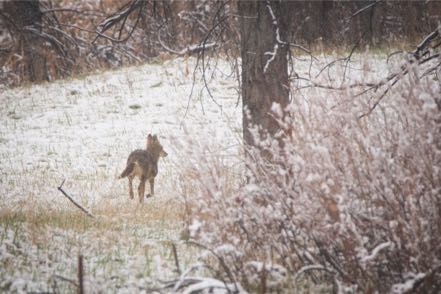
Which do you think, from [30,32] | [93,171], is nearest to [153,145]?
[93,171]

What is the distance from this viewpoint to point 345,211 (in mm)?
3752

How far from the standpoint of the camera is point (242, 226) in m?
4.09

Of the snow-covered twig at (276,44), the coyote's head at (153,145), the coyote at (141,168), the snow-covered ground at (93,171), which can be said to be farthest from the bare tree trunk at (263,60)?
the coyote's head at (153,145)

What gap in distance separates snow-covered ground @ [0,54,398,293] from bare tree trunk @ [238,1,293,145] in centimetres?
44

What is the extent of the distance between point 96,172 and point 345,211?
21.2 ft

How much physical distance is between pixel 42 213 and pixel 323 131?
3.79m

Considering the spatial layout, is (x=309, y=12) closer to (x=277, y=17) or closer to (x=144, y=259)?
(x=277, y=17)

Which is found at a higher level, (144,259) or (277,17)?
(277,17)

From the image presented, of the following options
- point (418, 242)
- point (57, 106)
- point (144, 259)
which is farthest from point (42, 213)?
point (57, 106)

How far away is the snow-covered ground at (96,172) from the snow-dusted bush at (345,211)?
69 centimetres

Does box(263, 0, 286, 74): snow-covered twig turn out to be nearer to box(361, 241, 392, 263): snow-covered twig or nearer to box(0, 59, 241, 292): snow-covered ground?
box(0, 59, 241, 292): snow-covered ground

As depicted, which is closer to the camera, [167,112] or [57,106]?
[167,112]

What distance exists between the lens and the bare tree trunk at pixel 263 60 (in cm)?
532

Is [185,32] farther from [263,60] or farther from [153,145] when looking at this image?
[263,60]
